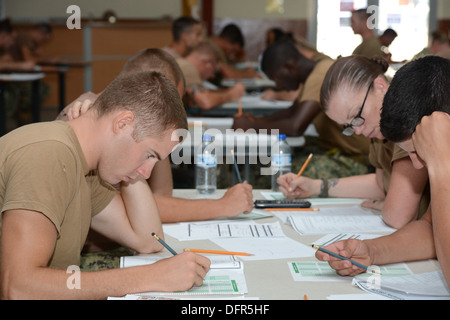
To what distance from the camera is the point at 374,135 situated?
209 centimetres

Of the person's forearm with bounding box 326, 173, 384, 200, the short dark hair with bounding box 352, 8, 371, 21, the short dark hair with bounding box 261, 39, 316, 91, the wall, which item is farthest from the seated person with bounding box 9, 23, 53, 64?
the person's forearm with bounding box 326, 173, 384, 200

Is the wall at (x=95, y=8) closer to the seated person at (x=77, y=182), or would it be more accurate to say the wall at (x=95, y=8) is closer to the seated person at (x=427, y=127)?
the seated person at (x=77, y=182)

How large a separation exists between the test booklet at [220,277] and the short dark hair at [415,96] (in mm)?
517

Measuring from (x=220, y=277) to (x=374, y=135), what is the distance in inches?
34.7

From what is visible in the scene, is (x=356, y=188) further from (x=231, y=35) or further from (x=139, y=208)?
(x=231, y=35)

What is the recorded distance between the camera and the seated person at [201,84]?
15.0 ft

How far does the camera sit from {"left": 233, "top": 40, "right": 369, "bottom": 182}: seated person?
3.43 m

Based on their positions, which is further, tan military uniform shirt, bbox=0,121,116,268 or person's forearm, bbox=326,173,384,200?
person's forearm, bbox=326,173,384,200

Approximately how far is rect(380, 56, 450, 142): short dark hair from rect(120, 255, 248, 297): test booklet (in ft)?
1.70

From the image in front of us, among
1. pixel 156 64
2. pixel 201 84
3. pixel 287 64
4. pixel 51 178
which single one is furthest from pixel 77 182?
pixel 201 84

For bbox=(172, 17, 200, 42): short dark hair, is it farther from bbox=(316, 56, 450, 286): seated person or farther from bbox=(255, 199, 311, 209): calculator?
bbox=(316, 56, 450, 286): seated person
